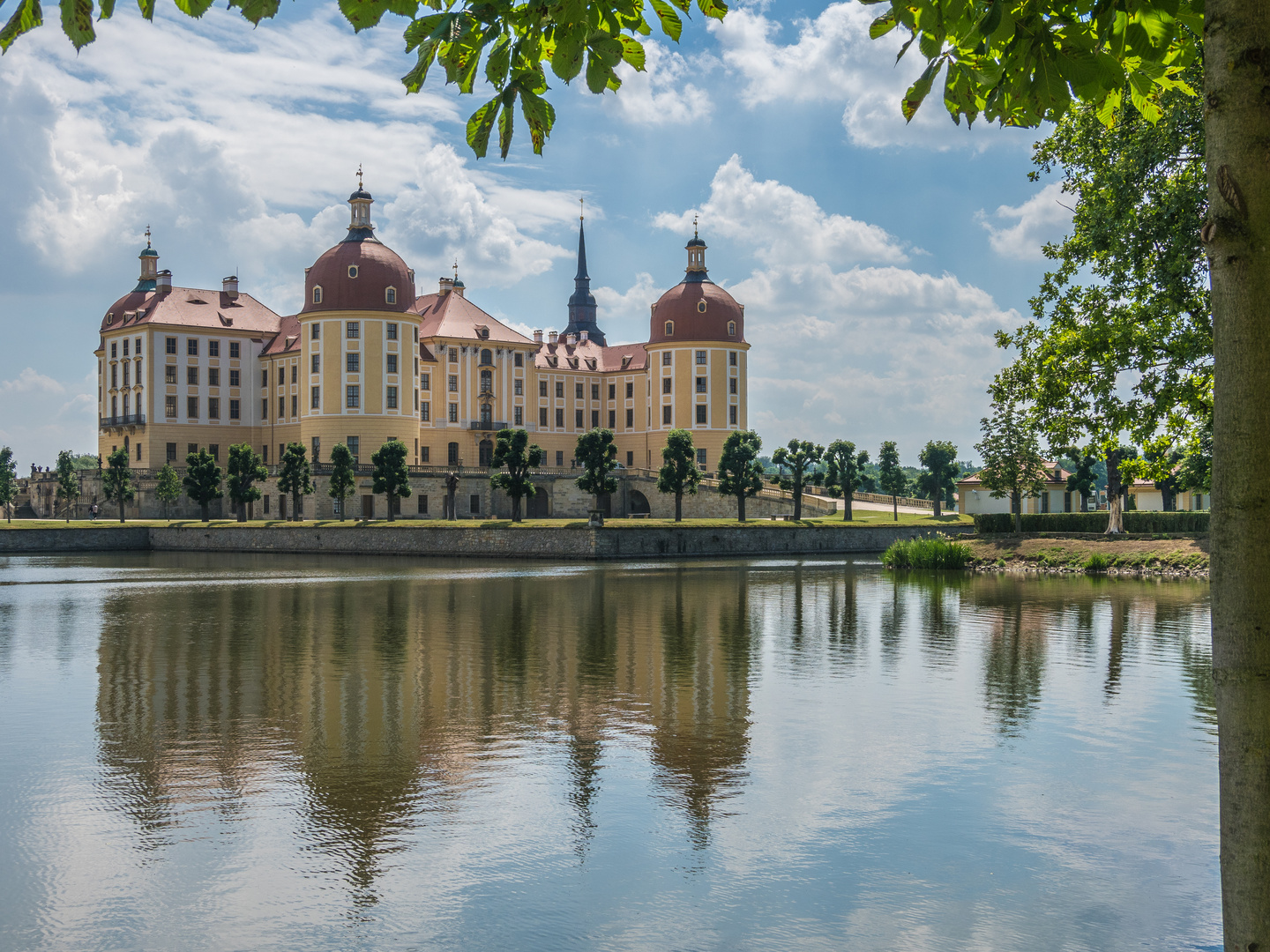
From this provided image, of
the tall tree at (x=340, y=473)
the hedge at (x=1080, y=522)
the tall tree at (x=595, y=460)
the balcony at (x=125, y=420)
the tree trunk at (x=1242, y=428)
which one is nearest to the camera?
the tree trunk at (x=1242, y=428)

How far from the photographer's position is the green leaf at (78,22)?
4.41 m

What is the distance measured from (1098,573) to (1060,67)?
43036 millimetres

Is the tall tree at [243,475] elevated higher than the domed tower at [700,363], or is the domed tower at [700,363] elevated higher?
the domed tower at [700,363]

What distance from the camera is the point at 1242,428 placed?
3811 millimetres

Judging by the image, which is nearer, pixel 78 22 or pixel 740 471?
pixel 78 22

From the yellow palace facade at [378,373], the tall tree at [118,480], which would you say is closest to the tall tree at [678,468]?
the yellow palace facade at [378,373]

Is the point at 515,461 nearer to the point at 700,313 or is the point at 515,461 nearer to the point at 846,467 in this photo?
the point at 846,467

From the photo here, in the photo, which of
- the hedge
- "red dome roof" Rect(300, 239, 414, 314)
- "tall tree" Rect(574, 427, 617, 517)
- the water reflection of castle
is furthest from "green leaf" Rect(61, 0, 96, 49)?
"red dome roof" Rect(300, 239, 414, 314)

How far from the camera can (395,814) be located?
10406 millimetres

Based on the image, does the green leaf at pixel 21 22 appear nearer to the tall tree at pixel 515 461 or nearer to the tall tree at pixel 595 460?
the tall tree at pixel 515 461

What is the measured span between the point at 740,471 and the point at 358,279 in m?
34.8

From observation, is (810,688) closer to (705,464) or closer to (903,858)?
(903,858)

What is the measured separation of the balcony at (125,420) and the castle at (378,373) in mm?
192

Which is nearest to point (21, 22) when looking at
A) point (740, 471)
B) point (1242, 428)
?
point (1242, 428)
